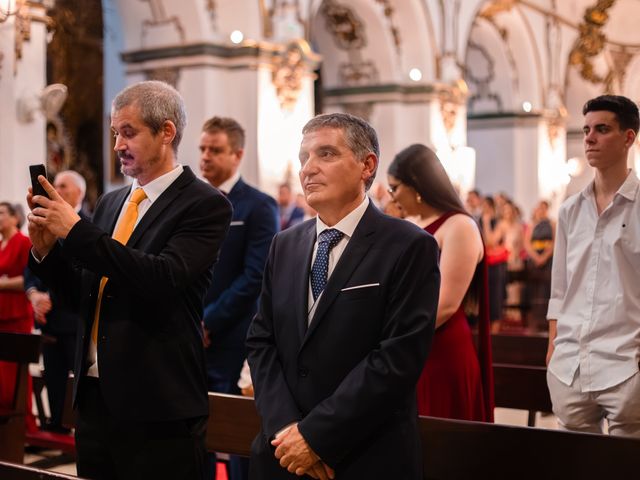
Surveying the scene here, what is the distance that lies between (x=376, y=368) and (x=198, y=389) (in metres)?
0.73

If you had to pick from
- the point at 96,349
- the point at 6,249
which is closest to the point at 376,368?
the point at 96,349

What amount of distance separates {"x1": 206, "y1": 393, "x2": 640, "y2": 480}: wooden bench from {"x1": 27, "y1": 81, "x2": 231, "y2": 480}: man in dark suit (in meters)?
0.85

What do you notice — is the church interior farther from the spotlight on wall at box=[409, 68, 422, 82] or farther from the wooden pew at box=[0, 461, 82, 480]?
the wooden pew at box=[0, 461, 82, 480]

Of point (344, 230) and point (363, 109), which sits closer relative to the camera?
point (344, 230)

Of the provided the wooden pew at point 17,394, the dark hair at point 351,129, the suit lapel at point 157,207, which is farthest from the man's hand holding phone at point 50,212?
the wooden pew at point 17,394

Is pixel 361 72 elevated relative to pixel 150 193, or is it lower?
elevated

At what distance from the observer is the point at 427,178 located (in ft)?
13.6

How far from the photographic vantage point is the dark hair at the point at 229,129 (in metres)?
4.63

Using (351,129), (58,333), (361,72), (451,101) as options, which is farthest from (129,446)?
(451,101)

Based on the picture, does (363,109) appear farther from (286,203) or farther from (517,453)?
(517,453)

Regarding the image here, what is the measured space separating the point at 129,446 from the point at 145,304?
431mm

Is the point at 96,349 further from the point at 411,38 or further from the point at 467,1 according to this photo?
the point at 467,1

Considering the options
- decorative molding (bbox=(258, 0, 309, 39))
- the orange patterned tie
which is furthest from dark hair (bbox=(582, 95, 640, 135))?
decorative molding (bbox=(258, 0, 309, 39))

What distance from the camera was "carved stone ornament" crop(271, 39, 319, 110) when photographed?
491 inches
